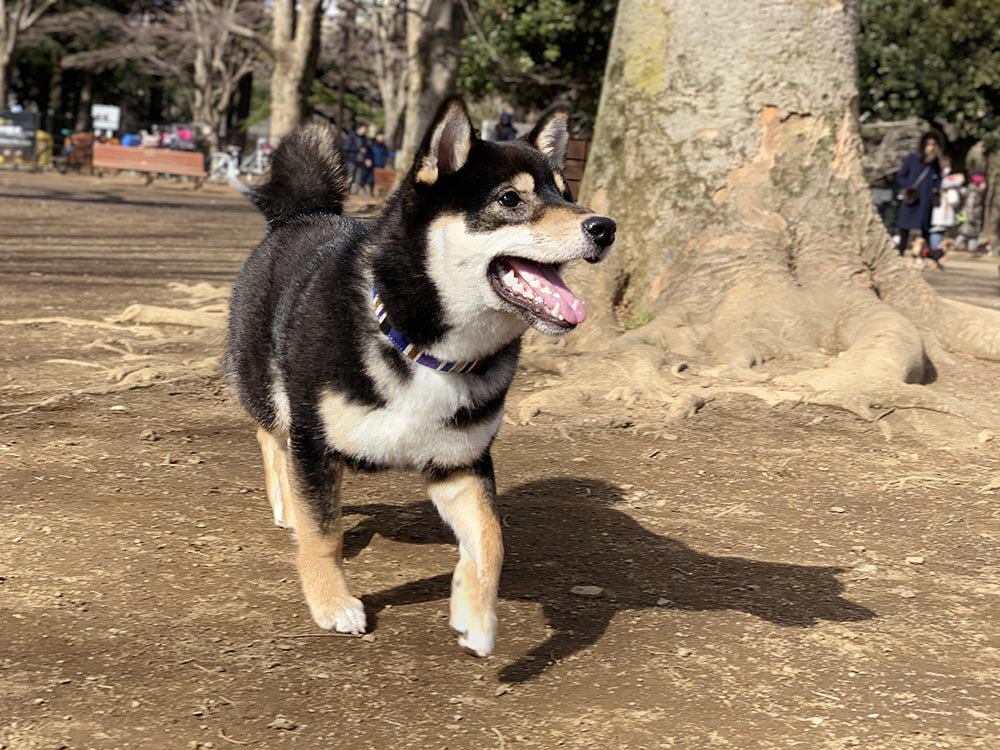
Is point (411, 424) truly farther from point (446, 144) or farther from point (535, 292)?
point (446, 144)

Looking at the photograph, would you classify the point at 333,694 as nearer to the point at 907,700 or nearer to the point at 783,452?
the point at 907,700

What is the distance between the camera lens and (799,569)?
462cm

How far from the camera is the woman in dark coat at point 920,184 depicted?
59.7 ft

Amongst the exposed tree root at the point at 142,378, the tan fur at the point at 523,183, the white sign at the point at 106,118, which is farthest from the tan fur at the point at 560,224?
the white sign at the point at 106,118

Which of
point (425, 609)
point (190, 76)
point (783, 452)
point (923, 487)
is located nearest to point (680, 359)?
point (783, 452)

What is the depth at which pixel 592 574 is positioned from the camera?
14.7 ft

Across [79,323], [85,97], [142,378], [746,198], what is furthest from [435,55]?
[85,97]

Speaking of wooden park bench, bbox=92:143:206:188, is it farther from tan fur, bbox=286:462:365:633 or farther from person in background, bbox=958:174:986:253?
tan fur, bbox=286:462:365:633

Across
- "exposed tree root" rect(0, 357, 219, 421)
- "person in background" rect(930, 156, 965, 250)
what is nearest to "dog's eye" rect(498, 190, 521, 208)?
"exposed tree root" rect(0, 357, 219, 421)

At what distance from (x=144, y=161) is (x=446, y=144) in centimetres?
2944

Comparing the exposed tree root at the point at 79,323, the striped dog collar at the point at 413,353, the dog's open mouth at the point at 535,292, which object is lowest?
the exposed tree root at the point at 79,323

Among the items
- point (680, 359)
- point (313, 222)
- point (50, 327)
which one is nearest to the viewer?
point (313, 222)

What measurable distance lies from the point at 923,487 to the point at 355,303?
3.22 metres

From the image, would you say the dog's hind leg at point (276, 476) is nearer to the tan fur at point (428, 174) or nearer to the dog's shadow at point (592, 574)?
the dog's shadow at point (592, 574)
